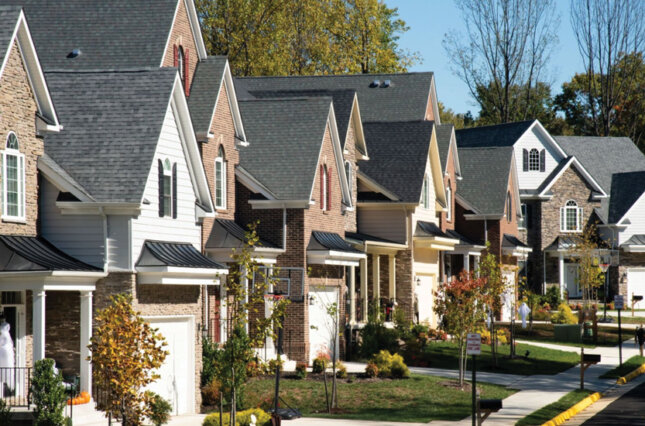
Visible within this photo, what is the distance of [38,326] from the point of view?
21.5 metres

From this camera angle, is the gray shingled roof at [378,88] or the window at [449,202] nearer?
the gray shingled roof at [378,88]

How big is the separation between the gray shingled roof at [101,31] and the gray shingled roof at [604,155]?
163 feet

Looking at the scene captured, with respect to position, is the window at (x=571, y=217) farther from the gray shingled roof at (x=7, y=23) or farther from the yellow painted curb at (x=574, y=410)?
the gray shingled roof at (x=7, y=23)

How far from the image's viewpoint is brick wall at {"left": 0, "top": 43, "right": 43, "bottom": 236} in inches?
874

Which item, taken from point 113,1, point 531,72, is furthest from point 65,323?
point 531,72

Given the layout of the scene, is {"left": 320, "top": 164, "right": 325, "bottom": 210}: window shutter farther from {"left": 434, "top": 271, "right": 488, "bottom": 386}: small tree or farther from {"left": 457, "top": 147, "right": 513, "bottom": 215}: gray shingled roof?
{"left": 457, "top": 147, "right": 513, "bottom": 215}: gray shingled roof

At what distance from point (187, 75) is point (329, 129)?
20.7 feet

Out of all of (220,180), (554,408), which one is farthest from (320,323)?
(554,408)

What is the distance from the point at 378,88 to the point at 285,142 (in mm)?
17561

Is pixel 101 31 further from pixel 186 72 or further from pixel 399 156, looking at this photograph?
pixel 399 156

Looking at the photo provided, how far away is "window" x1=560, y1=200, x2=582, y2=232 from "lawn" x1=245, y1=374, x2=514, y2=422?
40.8m

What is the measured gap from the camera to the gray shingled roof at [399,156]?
43.9 meters

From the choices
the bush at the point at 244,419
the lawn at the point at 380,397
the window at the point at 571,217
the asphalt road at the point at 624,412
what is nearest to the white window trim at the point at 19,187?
the bush at the point at 244,419

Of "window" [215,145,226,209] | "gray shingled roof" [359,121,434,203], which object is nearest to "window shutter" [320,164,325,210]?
"window" [215,145,226,209]
